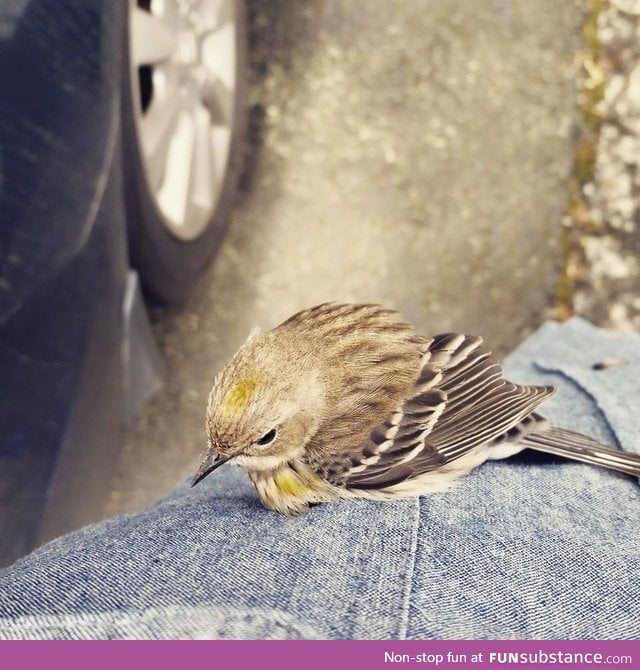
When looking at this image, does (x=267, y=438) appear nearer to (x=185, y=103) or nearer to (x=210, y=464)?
(x=210, y=464)

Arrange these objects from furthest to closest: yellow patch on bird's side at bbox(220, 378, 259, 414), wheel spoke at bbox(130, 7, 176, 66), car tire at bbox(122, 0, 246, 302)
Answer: car tire at bbox(122, 0, 246, 302), wheel spoke at bbox(130, 7, 176, 66), yellow patch on bird's side at bbox(220, 378, 259, 414)

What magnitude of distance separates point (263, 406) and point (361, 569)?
580 millimetres

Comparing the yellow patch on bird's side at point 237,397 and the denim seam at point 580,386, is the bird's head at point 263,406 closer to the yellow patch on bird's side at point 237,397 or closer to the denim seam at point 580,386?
the yellow patch on bird's side at point 237,397

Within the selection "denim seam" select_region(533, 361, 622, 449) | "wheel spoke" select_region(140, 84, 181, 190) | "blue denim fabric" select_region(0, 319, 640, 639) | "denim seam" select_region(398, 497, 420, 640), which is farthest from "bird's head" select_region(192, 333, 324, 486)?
"wheel spoke" select_region(140, 84, 181, 190)

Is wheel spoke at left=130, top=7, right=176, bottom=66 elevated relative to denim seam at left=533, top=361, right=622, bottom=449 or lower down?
elevated

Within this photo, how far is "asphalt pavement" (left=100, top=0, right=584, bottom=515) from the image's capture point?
12.4ft

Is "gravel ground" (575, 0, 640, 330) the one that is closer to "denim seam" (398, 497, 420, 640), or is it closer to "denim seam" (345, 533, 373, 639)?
"denim seam" (398, 497, 420, 640)

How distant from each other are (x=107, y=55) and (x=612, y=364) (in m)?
2.02

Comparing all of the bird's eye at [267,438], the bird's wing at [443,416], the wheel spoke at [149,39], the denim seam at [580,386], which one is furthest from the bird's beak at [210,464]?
the wheel spoke at [149,39]

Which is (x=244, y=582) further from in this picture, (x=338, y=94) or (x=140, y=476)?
(x=338, y=94)

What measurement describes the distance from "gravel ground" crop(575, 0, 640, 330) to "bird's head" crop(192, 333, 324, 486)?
2.01 metres

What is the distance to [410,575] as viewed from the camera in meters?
1.71
